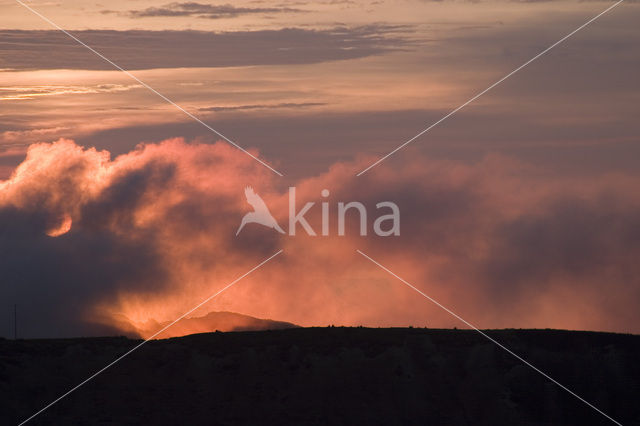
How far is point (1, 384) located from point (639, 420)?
62816 mm

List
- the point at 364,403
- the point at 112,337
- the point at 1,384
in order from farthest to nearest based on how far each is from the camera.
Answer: the point at 112,337
the point at 364,403
the point at 1,384

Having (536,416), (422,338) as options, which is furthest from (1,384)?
(536,416)

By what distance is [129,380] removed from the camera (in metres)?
86.1

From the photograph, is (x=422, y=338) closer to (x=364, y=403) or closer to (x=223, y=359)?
(x=364, y=403)

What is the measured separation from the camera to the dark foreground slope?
8369 cm

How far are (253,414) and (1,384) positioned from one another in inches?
943

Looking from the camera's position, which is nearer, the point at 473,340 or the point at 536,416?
the point at 536,416

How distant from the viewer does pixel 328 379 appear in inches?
3516

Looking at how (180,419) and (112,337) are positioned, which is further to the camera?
(112,337)

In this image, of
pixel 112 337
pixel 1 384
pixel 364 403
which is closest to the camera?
pixel 1 384

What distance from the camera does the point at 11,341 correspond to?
3563 inches

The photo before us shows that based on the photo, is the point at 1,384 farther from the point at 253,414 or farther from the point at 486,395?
the point at 486,395

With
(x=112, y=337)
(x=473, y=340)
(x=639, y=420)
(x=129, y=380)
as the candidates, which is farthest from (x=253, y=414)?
(x=639, y=420)

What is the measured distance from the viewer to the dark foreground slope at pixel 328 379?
83688 millimetres
